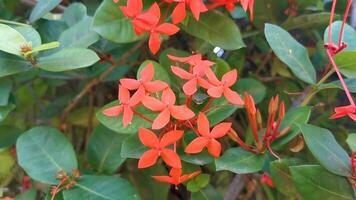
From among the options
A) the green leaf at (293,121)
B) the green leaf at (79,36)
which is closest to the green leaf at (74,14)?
the green leaf at (79,36)

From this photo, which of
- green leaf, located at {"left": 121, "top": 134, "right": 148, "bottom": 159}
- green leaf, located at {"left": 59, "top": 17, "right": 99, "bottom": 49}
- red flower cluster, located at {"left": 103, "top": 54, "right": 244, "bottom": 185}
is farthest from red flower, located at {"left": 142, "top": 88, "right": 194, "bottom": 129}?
green leaf, located at {"left": 59, "top": 17, "right": 99, "bottom": 49}

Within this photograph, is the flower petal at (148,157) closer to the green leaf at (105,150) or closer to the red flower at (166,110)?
the red flower at (166,110)

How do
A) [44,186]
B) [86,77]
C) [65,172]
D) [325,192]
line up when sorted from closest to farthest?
[325,192] < [65,172] < [44,186] < [86,77]

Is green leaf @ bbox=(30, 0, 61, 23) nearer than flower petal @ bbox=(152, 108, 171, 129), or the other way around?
flower petal @ bbox=(152, 108, 171, 129)

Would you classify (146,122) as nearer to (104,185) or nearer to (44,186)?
(104,185)

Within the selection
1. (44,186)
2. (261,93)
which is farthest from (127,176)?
(261,93)

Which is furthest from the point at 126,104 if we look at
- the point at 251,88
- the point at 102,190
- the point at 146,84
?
the point at 251,88

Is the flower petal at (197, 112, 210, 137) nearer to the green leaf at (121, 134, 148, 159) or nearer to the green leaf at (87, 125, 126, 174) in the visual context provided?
the green leaf at (121, 134, 148, 159)
